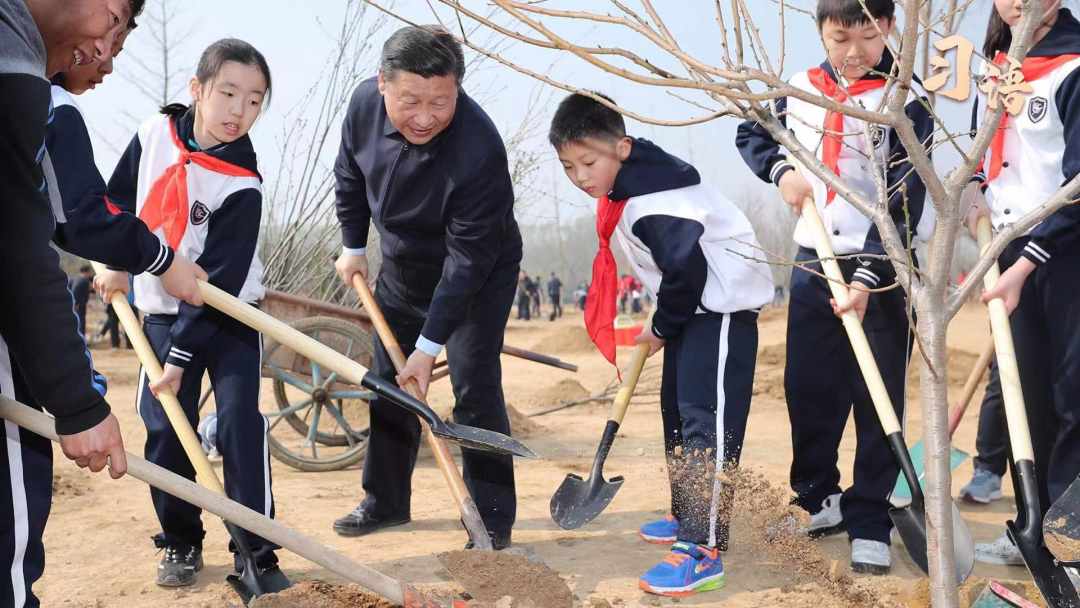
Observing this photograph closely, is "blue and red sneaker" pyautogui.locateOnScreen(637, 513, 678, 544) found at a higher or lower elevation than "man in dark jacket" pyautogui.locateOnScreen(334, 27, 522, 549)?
lower

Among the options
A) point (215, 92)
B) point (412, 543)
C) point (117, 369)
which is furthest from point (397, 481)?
point (117, 369)

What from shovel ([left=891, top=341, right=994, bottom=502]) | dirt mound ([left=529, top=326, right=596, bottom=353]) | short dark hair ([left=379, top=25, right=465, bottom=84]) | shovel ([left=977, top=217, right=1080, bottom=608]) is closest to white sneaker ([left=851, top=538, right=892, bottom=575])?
shovel ([left=891, top=341, right=994, bottom=502])

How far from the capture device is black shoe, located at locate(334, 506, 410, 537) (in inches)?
150

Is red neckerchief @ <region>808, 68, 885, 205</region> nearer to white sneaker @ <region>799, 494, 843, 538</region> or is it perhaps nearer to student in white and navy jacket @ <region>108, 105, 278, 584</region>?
white sneaker @ <region>799, 494, 843, 538</region>

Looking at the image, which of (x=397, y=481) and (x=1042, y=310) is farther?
(x=397, y=481)

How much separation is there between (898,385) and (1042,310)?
55cm

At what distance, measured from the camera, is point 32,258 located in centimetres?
175

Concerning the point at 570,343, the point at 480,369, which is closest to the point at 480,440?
the point at 480,369

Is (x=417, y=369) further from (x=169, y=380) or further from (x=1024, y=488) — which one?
(x=1024, y=488)

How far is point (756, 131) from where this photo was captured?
12.4ft

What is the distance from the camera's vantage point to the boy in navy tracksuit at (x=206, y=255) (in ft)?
10.2

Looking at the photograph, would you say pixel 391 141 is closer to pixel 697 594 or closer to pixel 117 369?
pixel 697 594

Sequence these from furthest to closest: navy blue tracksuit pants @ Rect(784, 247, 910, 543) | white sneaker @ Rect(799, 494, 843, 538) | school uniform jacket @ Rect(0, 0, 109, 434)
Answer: white sneaker @ Rect(799, 494, 843, 538), navy blue tracksuit pants @ Rect(784, 247, 910, 543), school uniform jacket @ Rect(0, 0, 109, 434)

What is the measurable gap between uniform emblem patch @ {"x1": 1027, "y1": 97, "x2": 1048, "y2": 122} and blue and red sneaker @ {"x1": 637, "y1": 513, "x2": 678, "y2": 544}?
1.94 m
